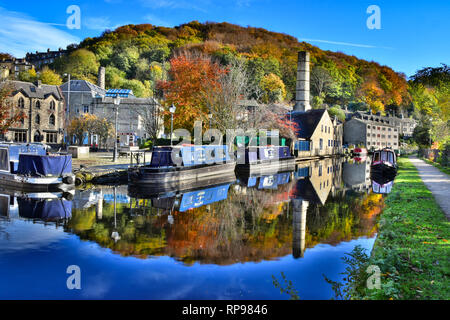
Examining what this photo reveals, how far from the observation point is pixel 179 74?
3034cm

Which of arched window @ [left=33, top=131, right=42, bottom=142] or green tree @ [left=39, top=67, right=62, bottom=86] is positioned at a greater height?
green tree @ [left=39, top=67, right=62, bottom=86]

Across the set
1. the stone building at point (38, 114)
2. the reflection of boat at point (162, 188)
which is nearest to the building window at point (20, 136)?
the stone building at point (38, 114)

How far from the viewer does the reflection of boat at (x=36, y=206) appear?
40.0 feet

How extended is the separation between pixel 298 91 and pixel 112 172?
39240mm

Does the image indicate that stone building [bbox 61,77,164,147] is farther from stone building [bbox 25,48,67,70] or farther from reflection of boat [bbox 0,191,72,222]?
stone building [bbox 25,48,67,70]

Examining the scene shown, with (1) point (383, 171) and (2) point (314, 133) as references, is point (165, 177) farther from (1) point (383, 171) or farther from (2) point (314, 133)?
(2) point (314, 133)

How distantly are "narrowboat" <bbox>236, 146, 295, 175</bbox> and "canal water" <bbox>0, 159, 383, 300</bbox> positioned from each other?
33.4 ft

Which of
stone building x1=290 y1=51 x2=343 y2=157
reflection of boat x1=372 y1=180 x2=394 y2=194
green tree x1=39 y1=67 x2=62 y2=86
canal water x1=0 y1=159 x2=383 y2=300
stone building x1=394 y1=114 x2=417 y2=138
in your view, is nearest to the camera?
canal water x1=0 y1=159 x2=383 y2=300

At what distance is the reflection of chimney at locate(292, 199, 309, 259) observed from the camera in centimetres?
872

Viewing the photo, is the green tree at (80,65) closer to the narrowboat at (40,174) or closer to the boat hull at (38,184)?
the narrowboat at (40,174)

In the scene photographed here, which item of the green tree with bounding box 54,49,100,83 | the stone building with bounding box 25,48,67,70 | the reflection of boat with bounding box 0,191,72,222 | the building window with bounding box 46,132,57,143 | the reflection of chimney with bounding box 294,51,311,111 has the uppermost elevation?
the stone building with bounding box 25,48,67,70

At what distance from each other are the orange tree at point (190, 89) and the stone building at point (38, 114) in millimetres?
22026

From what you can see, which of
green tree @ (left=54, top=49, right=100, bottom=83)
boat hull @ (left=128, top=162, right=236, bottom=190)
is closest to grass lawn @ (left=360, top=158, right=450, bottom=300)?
boat hull @ (left=128, top=162, right=236, bottom=190)

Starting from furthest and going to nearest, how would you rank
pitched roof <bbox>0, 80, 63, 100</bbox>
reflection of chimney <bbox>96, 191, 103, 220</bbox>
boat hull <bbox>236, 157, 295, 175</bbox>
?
pitched roof <bbox>0, 80, 63, 100</bbox>
boat hull <bbox>236, 157, 295, 175</bbox>
reflection of chimney <bbox>96, 191, 103, 220</bbox>
